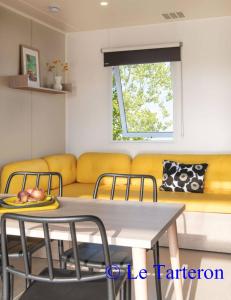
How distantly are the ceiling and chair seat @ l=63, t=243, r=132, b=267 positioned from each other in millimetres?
2676

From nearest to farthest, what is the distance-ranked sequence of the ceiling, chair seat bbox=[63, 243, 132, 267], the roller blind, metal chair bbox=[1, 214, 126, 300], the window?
1. metal chair bbox=[1, 214, 126, 300]
2. chair seat bbox=[63, 243, 132, 267]
3. the ceiling
4. the roller blind
5. the window

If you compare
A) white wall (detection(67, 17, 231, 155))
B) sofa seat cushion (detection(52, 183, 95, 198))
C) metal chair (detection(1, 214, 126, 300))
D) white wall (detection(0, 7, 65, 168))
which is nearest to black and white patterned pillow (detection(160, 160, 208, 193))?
white wall (detection(67, 17, 231, 155))

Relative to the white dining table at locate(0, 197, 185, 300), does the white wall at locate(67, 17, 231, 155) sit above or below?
above

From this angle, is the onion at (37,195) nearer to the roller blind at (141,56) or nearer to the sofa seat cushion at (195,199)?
the sofa seat cushion at (195,199)

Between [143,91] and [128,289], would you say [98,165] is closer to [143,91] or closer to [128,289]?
[143,91]

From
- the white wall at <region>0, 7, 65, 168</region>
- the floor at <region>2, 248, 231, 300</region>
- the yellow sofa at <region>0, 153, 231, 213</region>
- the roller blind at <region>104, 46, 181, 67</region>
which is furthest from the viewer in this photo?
the roller blind at <region>104, 46, 181, 67</region>

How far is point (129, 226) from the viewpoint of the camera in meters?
1.79

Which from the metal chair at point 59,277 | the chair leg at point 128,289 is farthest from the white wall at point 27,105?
the metal chair at point 59,277

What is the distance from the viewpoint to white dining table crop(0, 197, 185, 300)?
162 cm

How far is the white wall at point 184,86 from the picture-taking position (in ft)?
15.1

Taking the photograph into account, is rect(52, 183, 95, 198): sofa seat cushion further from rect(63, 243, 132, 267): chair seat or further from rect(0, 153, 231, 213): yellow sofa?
rect(63, 243, 132, 267): chair seat

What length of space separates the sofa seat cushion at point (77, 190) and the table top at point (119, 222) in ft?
5.66

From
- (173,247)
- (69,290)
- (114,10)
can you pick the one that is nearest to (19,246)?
(69,290)

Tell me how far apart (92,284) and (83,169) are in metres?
3.22
